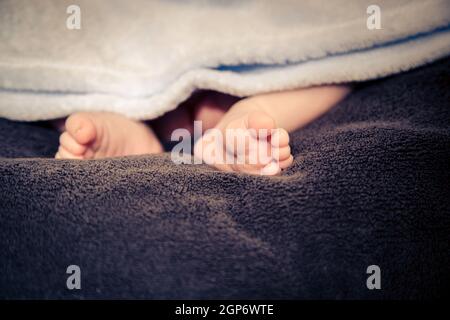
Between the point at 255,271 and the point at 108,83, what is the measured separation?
1.60 feet

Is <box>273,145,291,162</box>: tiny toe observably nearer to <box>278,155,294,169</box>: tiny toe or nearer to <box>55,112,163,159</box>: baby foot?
<box>278,155,294,169</box>: tiny toe

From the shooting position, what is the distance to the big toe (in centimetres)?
58

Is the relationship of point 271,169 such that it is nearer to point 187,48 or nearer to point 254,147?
point 254,147

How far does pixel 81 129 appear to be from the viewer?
1.92 ft

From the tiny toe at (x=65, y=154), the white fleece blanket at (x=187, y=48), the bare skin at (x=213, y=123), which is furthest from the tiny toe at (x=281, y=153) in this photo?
the tiny toe at (x=65, y=154)

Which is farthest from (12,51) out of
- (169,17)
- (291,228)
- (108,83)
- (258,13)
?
(291,228)

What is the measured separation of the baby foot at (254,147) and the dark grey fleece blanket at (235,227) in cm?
3

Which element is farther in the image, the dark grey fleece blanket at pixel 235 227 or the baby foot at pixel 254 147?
the baby foot at pixel 254 147

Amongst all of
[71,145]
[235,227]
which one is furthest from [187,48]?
[235,227]

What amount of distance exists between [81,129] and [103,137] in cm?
5

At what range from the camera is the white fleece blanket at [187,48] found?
69 centimetres

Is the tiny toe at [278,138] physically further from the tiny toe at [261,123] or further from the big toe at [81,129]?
the big toe at [81,129]

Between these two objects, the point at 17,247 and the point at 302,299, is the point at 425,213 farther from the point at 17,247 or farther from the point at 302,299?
the point at 17,247

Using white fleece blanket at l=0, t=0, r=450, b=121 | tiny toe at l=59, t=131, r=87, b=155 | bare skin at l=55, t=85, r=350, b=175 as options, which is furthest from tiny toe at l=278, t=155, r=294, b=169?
tiny toe at l=59, t=131, r=87, b=155
